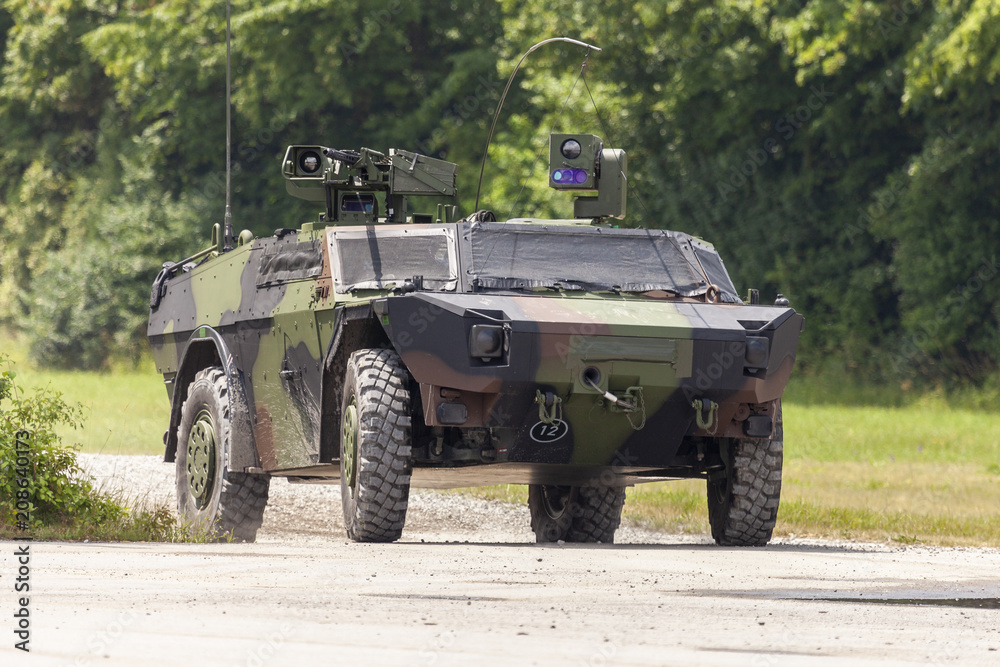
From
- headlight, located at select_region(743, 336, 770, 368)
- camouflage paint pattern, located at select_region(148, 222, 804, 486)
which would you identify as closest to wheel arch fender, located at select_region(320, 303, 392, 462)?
camouflage paint pattern, located at select_region(148, 222, 804, 486)

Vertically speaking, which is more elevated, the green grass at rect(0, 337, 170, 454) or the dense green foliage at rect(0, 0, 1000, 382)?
the dense green foliage at rect(0, 0, 1000, 382)

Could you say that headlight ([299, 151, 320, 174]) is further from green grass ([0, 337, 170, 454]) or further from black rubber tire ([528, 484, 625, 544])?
green grass ([0, 337, 170, 454])

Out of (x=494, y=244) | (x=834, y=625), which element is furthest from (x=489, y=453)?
(x=834, y=625)

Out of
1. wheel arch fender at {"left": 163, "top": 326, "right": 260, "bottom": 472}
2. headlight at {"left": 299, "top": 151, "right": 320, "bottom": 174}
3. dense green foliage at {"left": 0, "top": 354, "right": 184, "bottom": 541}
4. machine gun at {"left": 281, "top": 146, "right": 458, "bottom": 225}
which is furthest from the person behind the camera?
headlight at {"left": 299, "top": 151, "right": 320, "bottom": 174}

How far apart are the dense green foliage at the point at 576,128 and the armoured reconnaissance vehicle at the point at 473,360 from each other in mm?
8516

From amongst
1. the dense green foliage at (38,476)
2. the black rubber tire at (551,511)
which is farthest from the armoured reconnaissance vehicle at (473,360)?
the dense green foliage at (38,476)

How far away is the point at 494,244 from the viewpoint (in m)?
10.4

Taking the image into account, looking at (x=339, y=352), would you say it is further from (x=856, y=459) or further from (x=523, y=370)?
(x=856, y=459)

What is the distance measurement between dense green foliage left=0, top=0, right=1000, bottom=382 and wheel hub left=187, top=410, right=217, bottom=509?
8551 mm

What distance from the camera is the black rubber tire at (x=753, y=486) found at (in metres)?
9.94

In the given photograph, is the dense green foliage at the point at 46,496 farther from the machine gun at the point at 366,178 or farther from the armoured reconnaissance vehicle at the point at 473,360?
the machine gun at the point at 366,178

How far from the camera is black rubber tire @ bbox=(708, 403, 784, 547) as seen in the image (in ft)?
32.6

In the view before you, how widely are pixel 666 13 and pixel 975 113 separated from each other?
513cm

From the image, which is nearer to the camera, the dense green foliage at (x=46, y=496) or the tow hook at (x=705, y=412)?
the tow hook at (x=705, y=412)
